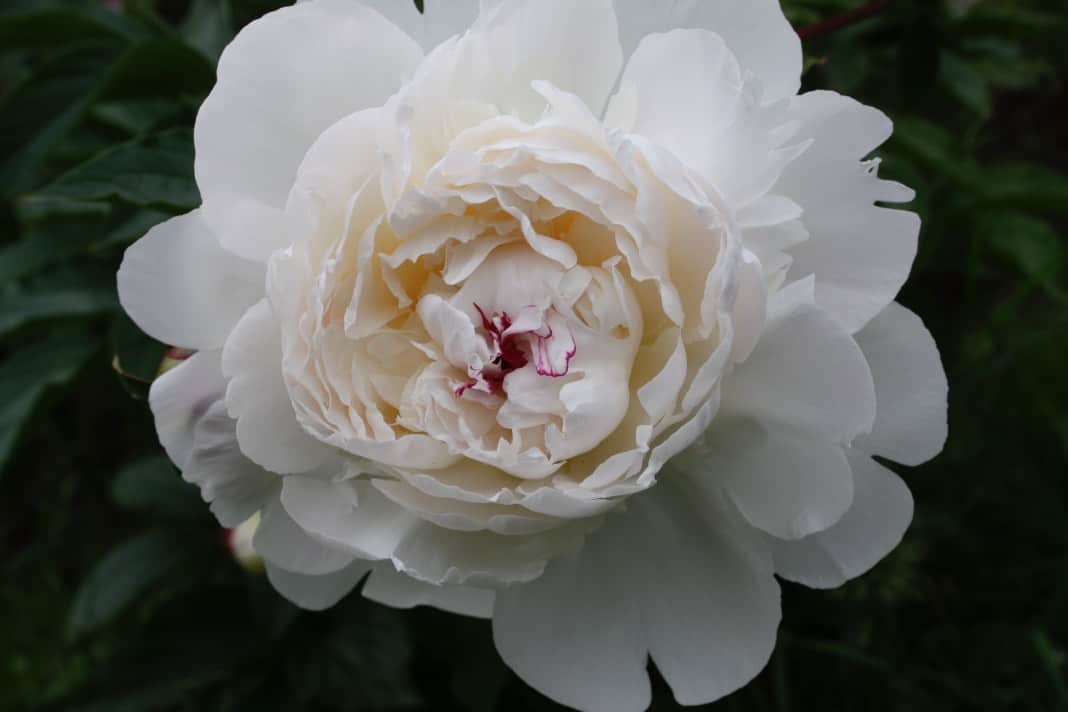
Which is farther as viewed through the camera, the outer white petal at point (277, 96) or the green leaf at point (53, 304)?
the green leaf at point (53, 304)

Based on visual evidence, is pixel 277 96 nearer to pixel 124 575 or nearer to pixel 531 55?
pixel 531 55

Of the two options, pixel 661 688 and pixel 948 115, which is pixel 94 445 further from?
pixel 948 115

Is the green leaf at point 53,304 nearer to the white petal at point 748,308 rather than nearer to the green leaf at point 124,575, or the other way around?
the green leaf at point 124,575

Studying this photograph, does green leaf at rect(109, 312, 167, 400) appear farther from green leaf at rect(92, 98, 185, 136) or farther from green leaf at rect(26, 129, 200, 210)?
green leaf at rect(92, 98, 185, 136)

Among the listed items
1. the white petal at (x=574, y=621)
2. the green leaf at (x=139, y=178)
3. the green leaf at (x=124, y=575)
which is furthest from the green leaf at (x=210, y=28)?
the white petal at (x=574, y=621)

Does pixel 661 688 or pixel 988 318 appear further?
pixel 988 318

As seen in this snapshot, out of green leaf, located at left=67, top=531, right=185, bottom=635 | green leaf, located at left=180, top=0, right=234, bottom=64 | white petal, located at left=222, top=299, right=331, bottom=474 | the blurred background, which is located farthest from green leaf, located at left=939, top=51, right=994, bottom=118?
green leaf, located at left=67, top=531, right=185, bottom=635

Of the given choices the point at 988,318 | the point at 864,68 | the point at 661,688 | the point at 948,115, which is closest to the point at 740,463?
the point at 661,688
